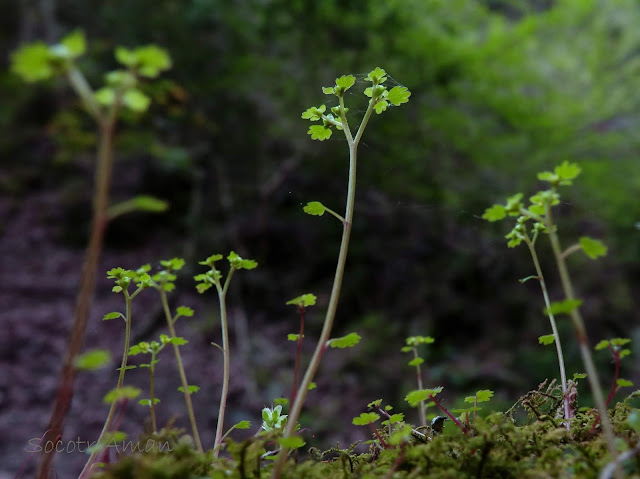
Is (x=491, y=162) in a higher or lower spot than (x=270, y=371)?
higher

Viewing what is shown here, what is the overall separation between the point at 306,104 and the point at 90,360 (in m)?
3.90

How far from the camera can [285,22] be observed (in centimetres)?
396

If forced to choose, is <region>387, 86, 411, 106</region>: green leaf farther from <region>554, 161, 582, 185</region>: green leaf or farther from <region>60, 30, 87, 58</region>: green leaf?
<region>60, 30, 87, 58</region>: green leaf

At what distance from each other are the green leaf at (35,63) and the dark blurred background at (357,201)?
3319 millimetres

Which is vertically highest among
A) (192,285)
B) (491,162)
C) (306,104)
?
(306,104)

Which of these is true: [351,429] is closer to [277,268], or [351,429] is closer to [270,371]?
[270,371]

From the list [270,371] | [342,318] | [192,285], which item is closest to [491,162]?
[342,318]

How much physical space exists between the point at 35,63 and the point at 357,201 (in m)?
4.15

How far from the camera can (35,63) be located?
399 mm

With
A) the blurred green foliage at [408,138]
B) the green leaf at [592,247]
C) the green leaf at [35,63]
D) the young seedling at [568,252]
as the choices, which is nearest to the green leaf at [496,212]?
the young seedling at [568,252]

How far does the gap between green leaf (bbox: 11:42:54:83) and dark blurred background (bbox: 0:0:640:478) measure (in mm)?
3319

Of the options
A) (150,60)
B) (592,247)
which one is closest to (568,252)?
(592,247)

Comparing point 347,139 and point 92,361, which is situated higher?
point 347,139

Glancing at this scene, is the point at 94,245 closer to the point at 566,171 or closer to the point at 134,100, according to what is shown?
the point at 134,100
